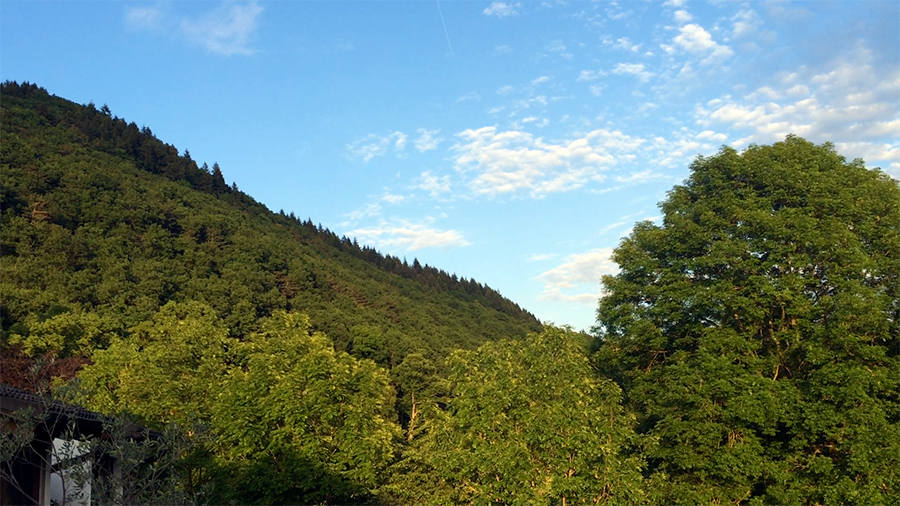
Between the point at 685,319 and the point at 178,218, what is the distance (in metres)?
79.6

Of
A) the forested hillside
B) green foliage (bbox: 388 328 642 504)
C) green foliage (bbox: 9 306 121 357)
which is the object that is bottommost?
green foliage (bbox: 388 328 642 504)

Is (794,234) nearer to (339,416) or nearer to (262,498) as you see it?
(339,416)

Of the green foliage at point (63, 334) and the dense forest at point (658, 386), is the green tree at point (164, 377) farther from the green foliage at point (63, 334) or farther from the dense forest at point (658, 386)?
the green foliage at point (63, 334)

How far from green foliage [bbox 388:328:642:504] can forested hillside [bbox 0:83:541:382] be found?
3369 cm

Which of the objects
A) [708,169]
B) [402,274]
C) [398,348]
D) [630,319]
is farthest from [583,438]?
[402,274]

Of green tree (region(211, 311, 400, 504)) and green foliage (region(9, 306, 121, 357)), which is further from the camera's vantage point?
green foliage (region(9, 306, 121, 357))

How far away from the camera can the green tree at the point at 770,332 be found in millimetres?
20203

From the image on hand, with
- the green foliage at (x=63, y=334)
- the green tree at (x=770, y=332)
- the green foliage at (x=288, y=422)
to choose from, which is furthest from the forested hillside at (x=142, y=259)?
the green tree at (x=770, y=332)

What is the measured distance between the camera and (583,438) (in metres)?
20.2

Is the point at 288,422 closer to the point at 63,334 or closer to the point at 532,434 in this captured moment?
→ the point at 532,434

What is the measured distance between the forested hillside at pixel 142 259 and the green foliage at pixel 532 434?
111 feet

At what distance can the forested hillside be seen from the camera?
6000 cm

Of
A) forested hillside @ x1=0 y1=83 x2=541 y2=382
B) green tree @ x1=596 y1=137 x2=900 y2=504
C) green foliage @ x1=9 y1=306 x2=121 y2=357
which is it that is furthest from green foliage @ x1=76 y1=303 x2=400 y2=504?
forested hillside @ x1=0 y1=83 x2=541 y2=382

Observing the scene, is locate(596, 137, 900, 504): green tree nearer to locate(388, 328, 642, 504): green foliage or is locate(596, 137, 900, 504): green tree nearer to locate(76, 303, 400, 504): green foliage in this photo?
locate(388, 328, 642, 504): green foliage
